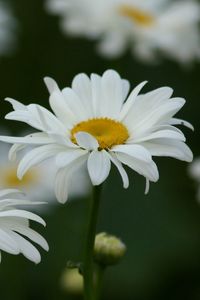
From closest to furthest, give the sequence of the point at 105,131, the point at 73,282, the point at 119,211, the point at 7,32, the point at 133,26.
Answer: the point at 105,131 < the point at 73,282 < the point at 133,26 < the point at 119,211 < the point at 7,32

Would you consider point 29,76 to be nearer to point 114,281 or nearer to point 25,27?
point 25,27

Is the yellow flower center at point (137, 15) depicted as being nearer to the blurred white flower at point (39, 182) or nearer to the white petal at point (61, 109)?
the blurred white flower at point (39, 182)

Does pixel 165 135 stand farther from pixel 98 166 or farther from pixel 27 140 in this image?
pixel 27 140

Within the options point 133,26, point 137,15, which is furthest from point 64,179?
point 137,15

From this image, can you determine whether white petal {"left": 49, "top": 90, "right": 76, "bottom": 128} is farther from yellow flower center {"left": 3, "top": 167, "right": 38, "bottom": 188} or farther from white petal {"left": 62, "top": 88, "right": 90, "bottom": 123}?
yellow flower center {"left": 3, "top": 167, "right": 38, "bottom": 188}

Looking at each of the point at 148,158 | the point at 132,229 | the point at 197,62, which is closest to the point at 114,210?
the point at 132,229

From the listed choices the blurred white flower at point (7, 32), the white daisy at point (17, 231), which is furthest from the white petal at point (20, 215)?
the blurred white flower at point (7, 32)

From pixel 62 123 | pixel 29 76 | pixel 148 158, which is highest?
pixel 29 76
